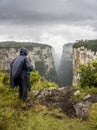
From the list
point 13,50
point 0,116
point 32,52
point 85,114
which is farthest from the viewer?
point 32,52

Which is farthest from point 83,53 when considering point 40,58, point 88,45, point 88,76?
point 88,76

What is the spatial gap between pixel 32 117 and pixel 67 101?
2.22m

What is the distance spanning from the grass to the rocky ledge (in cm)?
34

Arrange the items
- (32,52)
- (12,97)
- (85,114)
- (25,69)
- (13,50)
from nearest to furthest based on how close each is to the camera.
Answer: (85,114), (25,69), (12,97), (13,50), (32,52)

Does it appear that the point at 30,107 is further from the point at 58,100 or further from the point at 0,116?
the point at 0,116

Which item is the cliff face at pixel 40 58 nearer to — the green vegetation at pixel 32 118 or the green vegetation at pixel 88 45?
the green vegetation at pixel 88 45

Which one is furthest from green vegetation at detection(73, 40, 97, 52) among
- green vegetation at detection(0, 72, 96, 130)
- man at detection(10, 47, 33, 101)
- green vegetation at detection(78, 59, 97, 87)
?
man at detection(10, 47, 33, 101)

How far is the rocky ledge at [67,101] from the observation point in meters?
14.9

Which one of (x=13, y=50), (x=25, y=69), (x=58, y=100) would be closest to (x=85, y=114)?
(x=58, y=100)

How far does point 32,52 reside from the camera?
18688 cm

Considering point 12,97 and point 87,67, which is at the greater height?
point 87,67

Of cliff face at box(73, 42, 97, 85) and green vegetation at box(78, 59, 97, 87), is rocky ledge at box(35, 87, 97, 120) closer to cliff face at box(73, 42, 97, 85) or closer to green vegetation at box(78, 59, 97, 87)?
green vegetation at box(78, 59, 97, 87)

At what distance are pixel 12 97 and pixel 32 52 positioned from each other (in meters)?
170

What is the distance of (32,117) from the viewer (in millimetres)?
14188
